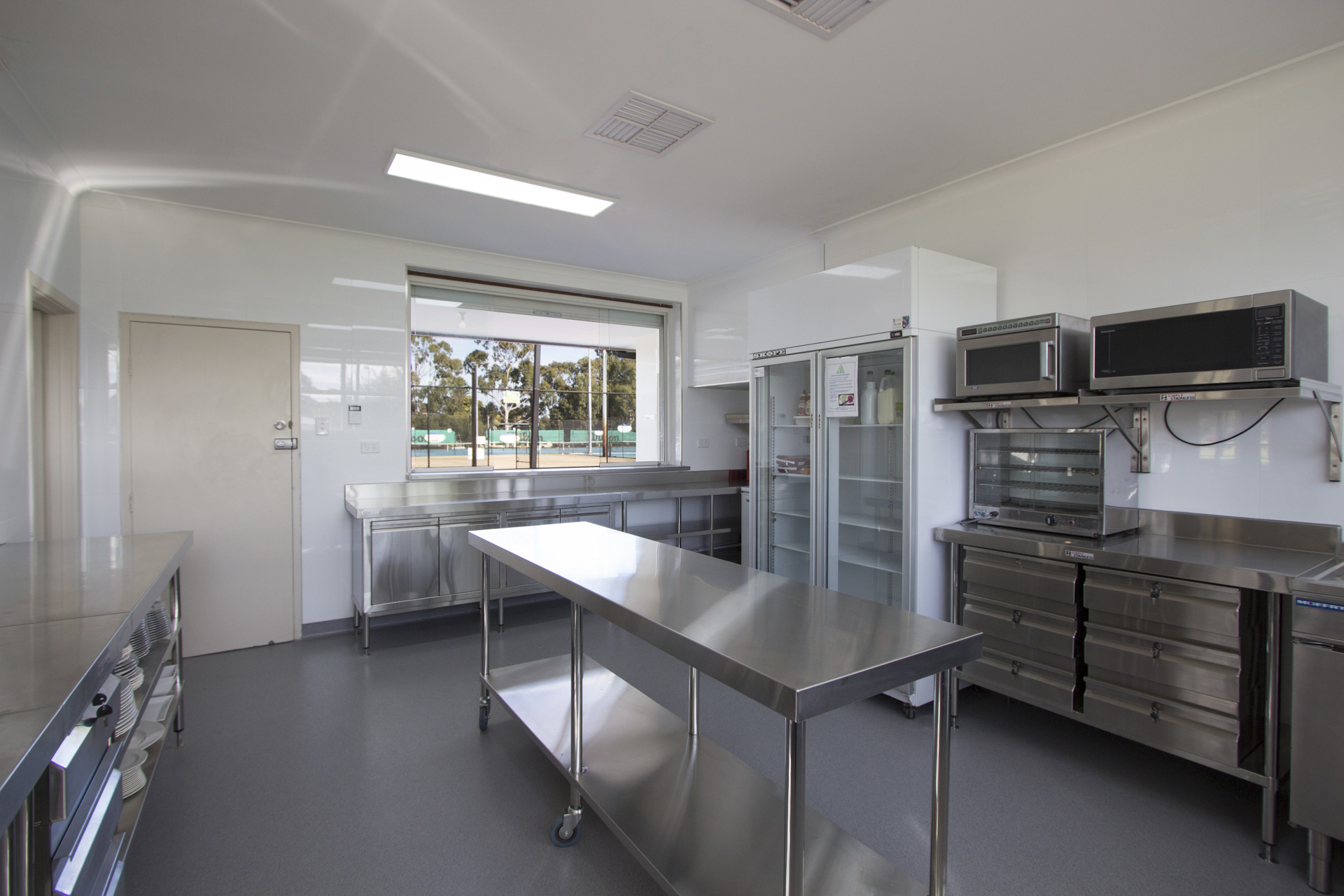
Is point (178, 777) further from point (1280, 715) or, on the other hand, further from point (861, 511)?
point (1280, 715)

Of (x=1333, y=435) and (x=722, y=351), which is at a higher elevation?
(x=722, y=351)

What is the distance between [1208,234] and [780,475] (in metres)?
2.29

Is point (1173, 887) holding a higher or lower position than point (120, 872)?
lower

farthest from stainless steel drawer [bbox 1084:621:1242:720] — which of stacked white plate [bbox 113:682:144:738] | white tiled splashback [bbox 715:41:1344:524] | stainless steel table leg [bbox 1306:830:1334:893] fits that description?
stacked white plate [bbox 113:682:144:738]

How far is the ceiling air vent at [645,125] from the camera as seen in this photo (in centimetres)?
263

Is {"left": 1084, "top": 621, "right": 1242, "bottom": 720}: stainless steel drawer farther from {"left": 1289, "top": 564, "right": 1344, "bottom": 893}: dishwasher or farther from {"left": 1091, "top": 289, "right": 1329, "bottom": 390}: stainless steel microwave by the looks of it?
{"left": 1091, "top": 289, "right": 1329, "bottom": 390}: stainless steel microwave

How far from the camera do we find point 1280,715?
2.04m

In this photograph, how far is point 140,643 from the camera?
2189mm

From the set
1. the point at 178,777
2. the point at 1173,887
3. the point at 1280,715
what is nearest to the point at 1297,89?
the point at 1280,715

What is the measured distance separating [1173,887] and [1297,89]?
9.31ft

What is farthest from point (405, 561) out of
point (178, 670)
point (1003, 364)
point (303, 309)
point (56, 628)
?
point (1003, 364)

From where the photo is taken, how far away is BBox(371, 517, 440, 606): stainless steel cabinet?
3.99m

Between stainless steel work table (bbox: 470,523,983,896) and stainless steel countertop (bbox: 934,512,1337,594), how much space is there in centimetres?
135

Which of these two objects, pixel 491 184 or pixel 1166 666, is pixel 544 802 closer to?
pixel 1166 666
